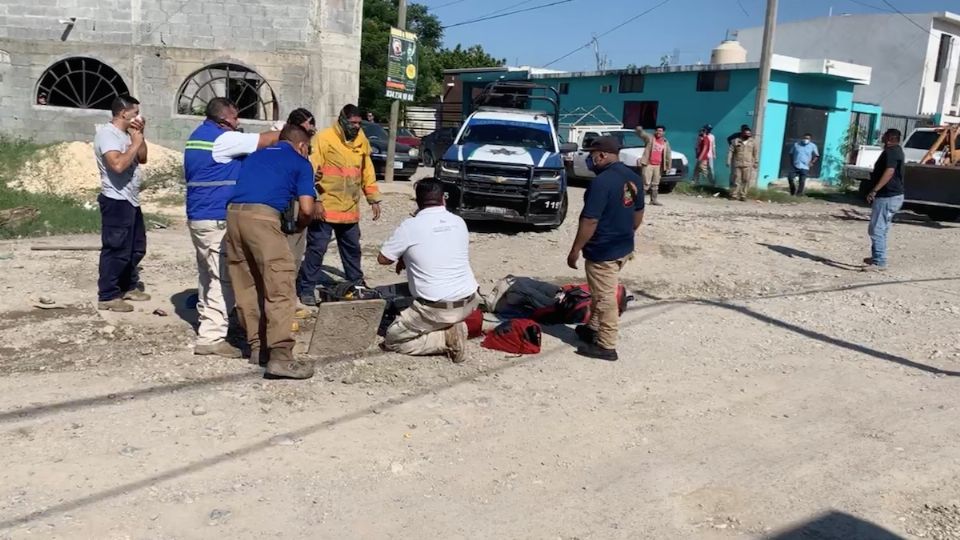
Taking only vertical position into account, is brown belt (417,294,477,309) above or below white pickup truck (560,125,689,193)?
below

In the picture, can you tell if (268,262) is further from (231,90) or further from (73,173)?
(231,90)

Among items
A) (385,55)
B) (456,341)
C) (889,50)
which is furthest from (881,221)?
(385,55)

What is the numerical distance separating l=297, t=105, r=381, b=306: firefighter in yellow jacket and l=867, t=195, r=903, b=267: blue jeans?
6.90 m

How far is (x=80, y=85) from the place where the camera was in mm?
17250

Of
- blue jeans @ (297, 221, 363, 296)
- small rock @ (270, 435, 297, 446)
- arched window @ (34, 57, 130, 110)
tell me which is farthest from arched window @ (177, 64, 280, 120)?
small rock @ (270, 435, 297, 446)

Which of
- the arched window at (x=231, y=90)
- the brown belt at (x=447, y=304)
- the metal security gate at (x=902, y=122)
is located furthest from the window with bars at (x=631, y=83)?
the brown belt at (x=447, y=304)

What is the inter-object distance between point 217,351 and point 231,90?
13.4 metres

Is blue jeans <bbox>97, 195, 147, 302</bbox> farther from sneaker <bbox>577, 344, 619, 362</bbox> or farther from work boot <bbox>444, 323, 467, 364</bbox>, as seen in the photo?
sneaker <bbox>577, 344, 619, 362</bbox>

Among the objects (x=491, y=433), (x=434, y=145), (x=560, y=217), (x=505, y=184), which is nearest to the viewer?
(x=491, y=433)

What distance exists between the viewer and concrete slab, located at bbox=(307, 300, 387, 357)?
18.4 feet

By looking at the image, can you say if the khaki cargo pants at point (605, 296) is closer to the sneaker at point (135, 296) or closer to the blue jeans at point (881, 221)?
the sneaker at point (135, 296)

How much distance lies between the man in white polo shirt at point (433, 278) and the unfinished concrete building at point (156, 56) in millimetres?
12426

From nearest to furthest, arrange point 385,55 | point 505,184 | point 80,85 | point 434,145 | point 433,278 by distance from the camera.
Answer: point 433,278
point 505,184
point 80,85
point 434,145
point 385,55

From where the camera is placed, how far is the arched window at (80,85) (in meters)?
17.0
